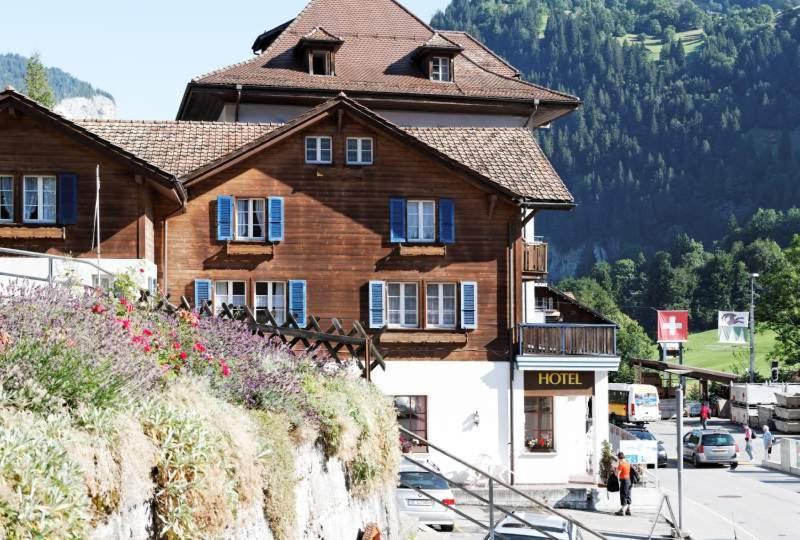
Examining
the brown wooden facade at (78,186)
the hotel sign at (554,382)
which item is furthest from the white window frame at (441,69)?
the brown wooden facade at (78,186)

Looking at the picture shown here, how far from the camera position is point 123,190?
32031 millimetres

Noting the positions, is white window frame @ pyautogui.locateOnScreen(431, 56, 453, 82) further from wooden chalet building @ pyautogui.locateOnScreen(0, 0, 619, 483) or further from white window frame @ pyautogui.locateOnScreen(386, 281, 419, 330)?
white window frame @ pyautogui.locateOnScreen(386, 281, 419, 330)

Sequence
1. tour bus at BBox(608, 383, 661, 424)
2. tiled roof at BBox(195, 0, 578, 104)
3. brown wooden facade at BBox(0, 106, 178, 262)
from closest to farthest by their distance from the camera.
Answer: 1. brown wooden facade at BBox(0, 106, 178, 262)
2. tiled roof at BBox(195, 0, 578, 104)
3. tour bus at BBox(608, 383, 661, 424)

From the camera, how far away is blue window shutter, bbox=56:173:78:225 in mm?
31969

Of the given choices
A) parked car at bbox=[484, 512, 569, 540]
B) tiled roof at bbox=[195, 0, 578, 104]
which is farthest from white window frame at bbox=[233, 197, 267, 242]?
parked car at bbox=[484, 512, 569, 540]

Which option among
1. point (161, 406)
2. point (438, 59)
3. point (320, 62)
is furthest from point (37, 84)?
point (161, 406)

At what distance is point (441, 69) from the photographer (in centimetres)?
4756

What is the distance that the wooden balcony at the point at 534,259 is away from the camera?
37344mm

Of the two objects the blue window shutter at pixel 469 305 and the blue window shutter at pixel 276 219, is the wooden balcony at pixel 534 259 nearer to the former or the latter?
the blue window shutter at pixel 469 305

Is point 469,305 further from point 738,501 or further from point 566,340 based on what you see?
point 738,501

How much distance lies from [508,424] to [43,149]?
14693mm

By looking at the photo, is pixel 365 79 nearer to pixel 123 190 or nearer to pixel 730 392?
pixel 123 190

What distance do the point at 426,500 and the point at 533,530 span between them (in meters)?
6.51

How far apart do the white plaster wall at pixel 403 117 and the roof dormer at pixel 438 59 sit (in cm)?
179
